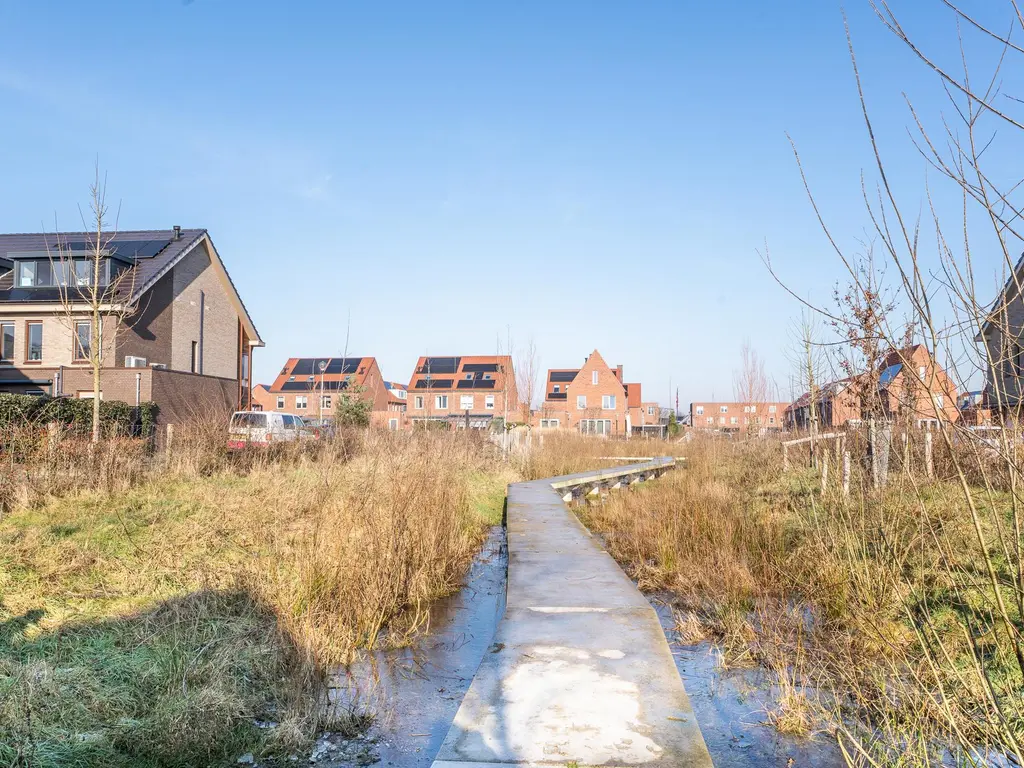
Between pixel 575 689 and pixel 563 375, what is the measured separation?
177 ft

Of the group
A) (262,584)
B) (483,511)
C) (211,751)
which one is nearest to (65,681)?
(211,751)

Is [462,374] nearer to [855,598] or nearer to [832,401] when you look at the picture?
[832,401]

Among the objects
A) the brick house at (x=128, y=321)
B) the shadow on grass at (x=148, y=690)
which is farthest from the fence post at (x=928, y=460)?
the brick house at (x=128, y=321)

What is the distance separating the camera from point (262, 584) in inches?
224

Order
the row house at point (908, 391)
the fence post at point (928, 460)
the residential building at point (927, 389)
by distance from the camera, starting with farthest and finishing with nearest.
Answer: the fence post at point (928, 460) < the row house at point (908, 391) < the residential building at point (927, 389)

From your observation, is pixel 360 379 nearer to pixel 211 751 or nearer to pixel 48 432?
pixel 48 432

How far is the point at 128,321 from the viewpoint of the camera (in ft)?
77.4

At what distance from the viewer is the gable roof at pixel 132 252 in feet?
77.0

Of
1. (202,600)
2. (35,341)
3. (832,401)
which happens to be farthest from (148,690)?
(35,341)

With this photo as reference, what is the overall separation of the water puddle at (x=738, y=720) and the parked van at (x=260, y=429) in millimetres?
10035

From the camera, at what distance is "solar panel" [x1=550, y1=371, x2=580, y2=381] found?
5694 centimetres

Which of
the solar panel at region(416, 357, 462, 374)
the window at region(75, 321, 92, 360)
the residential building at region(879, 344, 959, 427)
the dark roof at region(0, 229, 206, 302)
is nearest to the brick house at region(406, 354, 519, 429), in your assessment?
the solar panel at region(416, 357, 462, 374)

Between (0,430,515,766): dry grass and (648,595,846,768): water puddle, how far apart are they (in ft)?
7.20

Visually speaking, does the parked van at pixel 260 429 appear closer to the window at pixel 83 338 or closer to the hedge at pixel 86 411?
the hedge at pixel 86 411
